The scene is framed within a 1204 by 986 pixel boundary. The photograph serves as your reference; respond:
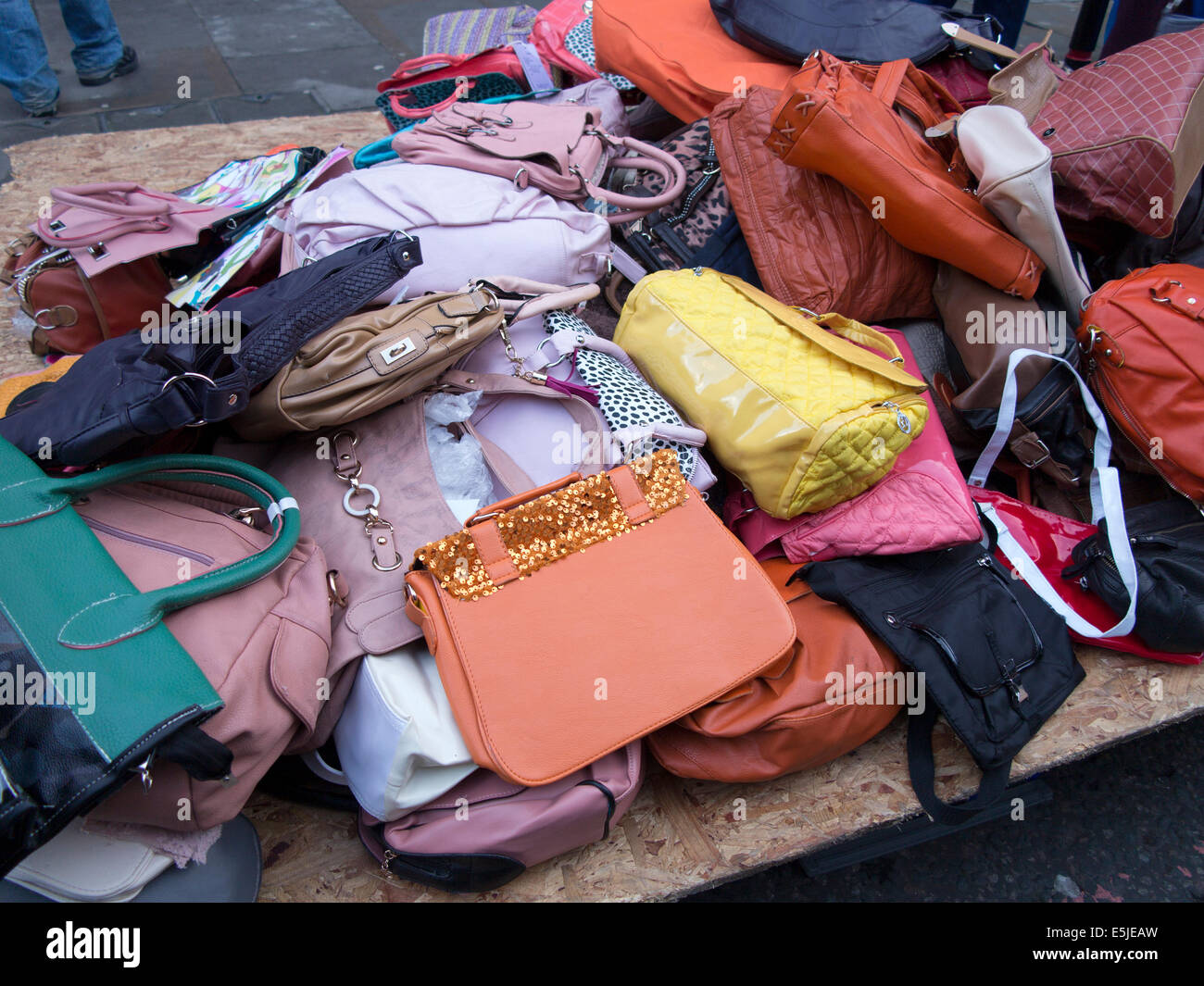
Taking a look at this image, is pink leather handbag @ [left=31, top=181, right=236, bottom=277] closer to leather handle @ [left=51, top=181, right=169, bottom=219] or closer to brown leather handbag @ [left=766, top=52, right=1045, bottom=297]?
leather handle @ [left=51, top=181, right=169, bottom=219]

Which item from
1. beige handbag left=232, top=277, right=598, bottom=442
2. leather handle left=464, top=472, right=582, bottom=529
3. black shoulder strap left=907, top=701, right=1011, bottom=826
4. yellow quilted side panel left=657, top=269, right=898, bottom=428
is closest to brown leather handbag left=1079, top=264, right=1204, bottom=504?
yellow quilted side panel left=657, top=269, right=898, bottom=428

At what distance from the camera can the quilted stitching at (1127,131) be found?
1662 millimetres

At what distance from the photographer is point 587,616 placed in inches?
51.9

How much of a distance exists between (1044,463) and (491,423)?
4.04 ft

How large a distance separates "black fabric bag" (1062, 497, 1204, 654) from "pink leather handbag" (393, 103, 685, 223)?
1.26 meters

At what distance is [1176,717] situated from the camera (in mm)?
1574

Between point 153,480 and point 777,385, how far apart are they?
3.69ft

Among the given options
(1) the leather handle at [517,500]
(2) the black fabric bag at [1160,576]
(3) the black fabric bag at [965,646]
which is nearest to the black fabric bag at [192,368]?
(1) the leather handle at [517,500]

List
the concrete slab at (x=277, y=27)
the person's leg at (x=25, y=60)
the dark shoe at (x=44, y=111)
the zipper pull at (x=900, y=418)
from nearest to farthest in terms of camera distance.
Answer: the zipper pull at (x=900, y=418), the person's leg at (x=25, y=60), the dark shoe at (x=44, y=111), the concrete slab at (x=277, y=27)

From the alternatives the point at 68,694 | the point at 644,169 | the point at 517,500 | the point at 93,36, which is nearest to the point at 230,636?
the point at 68,694

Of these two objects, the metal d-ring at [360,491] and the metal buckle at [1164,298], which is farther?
the metal buckle at [1164,298]

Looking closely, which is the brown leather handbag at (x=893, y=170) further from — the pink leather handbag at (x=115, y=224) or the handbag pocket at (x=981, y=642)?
the pink leather handbag at (x=115, y=224)

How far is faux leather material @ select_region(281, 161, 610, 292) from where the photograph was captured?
1709 mm

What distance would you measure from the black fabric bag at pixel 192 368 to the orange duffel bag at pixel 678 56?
1.17 metres
